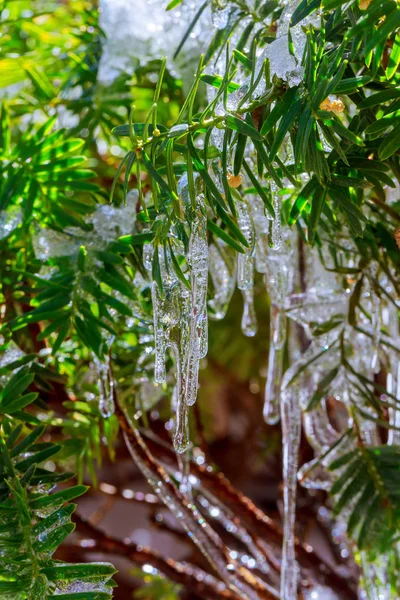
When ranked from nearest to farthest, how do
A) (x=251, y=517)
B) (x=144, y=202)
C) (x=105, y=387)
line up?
1. (x=144, y=202)
2. (x=105, y=387)
3. (x=251, y=517)

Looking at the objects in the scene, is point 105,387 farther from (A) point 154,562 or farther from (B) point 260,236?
(A) point 154,562

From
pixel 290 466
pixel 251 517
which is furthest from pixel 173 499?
pixel 251 517

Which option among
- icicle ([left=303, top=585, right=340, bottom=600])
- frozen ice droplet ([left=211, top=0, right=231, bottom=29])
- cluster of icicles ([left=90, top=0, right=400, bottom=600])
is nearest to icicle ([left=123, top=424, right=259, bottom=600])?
cluster of icicles ([left=90, top=0, right=400, bottom=600])

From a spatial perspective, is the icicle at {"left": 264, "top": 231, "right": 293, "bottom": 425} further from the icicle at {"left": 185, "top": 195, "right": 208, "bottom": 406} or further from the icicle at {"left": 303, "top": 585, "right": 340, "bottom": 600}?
the icicle at {"left": 303, "top": 585, "right": 340, "bottom": 600}

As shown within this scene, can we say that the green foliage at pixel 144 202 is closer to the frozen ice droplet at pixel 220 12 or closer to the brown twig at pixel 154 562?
the frozen ice droplet at pixel 220 12

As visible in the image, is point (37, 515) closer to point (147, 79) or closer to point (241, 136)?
point (241, 136)
